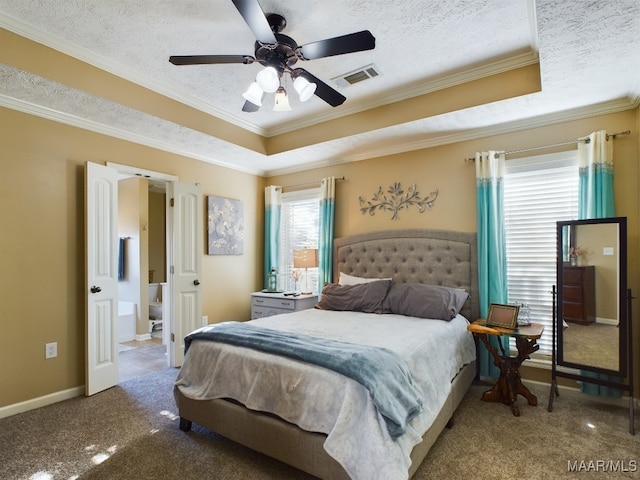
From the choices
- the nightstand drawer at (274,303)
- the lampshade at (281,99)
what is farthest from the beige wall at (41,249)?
the lampshade at (281,99)

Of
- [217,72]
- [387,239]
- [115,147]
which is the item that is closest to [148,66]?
[217,72]

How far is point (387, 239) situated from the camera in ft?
13.5

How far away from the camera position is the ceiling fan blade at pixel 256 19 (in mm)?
1728

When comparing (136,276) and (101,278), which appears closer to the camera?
(101,278)

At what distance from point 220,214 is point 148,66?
6.78ft

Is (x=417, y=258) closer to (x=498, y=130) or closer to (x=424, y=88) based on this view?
(x=498, y=130)

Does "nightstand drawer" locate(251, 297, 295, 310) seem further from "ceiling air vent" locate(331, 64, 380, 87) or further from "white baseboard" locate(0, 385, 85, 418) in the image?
"ceiling air vent" locate(331, 64, 380, 87)

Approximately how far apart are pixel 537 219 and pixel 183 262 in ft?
12.9

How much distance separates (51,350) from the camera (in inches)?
122

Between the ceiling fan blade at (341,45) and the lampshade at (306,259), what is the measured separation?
2.69 metres

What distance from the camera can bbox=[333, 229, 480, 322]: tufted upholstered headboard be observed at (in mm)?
3598

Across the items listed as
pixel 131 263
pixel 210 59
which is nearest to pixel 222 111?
pixel 210 59

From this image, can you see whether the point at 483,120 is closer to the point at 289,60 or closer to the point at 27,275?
the point at 289,60

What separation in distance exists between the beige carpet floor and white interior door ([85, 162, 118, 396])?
1.30ft
